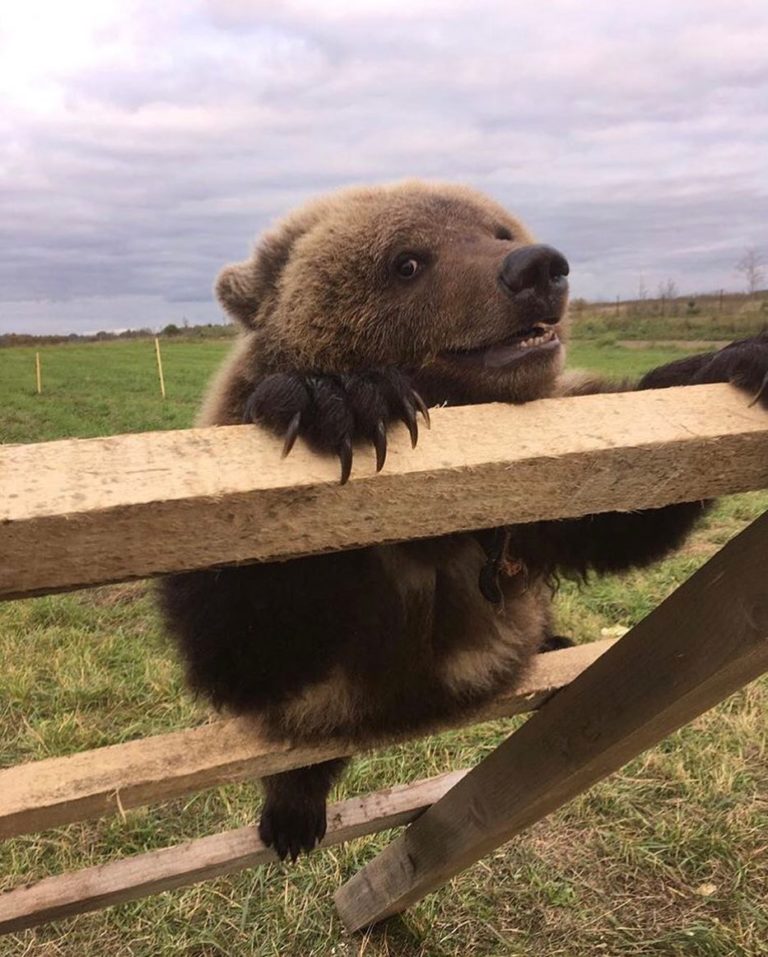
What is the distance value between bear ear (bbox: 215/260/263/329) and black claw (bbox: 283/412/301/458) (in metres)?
1.56

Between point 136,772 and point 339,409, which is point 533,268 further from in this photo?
point 136,772

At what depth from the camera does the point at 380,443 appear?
1163mm

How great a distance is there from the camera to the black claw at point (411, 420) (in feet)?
3.79

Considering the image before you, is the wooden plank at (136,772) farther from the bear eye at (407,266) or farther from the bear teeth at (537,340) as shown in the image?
the bear eye at (407,266)

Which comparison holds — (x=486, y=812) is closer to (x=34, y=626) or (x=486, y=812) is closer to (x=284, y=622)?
(x=284, y=622)

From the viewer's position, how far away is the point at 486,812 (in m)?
2.45

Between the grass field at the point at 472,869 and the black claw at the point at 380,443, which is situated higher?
the black claw at the point at 380,443

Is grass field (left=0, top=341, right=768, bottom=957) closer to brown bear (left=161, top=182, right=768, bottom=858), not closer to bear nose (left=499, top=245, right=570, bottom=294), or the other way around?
brown bear (left=161, top=182, right=768, bottom=858)

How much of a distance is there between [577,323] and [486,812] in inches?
68.4

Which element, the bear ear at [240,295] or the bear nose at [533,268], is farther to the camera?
the bear ear at [240,295]

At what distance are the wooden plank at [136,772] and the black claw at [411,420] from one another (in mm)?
1220

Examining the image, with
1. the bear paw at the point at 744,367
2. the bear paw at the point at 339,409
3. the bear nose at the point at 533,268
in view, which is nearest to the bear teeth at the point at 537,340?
the bear nose at the point at 533,268

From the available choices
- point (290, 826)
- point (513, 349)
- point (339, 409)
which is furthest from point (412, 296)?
point (290, 826)

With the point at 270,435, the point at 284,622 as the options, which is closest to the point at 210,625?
the point at 284,622
